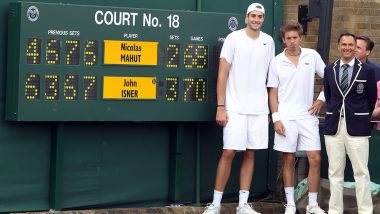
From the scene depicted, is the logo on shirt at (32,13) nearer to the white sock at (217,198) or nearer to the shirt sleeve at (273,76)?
the shirt sleeve at (273,76)

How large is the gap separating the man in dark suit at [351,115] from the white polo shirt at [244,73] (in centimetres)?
73

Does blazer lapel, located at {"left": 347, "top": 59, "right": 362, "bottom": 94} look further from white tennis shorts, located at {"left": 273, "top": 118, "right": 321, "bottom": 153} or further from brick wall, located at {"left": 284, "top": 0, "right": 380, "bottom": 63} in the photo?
brick wall, located at {"left": 284, "top": 0, "right": 380, "bottom": 63}

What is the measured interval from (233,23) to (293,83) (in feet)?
3.07

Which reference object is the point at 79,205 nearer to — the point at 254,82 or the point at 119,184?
the point at 119,184

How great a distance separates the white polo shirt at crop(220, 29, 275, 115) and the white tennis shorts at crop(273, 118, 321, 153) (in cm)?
33

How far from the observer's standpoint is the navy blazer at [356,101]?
9.18m

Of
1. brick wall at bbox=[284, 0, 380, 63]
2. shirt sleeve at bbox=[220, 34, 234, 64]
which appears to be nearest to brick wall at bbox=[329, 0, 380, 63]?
brick wall at bbox=[284, 0, 380, 63]

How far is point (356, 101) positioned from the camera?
920 cm

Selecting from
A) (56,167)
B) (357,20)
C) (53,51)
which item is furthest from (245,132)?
(357,20)

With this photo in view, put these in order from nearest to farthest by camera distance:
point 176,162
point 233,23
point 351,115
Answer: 1. point 351,115
2. point 233,23
3. point 176,162

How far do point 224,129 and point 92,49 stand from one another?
1.58 metres

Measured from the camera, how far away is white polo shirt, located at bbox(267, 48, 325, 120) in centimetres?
966

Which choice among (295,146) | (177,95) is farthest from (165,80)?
(295,146)

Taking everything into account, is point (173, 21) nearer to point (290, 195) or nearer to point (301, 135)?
point (301, 135)
